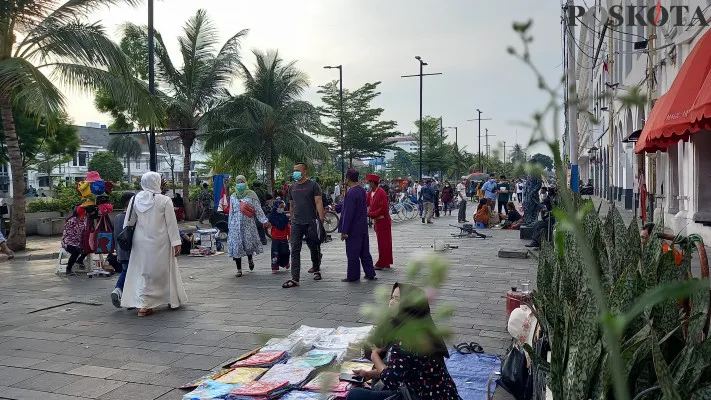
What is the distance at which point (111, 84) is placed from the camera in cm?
1305

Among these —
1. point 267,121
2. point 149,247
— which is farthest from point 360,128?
point 149,247

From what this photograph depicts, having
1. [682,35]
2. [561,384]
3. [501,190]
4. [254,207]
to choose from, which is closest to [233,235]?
[254,207]

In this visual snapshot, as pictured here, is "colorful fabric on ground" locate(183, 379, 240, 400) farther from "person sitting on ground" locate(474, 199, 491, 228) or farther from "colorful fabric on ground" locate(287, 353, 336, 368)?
"person sitting on ground" locate(474, 199, 491, 228)

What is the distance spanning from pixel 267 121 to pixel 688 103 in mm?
17463

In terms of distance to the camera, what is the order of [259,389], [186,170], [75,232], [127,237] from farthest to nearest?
[186,170] → [75,232] → [127,237] → [259,389]

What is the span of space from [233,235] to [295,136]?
49.1 feet

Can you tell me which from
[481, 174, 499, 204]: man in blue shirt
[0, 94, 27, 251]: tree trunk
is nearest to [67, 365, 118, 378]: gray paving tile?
[0, 94, 27, 251]: tree trunk

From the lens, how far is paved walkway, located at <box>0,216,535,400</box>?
461cm

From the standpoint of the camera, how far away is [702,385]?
5.94 ft

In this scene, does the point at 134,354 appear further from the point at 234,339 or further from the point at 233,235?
the point at 233,235

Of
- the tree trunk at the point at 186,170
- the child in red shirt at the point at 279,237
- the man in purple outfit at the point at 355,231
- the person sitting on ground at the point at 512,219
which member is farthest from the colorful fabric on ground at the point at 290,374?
the tree trunk at the point at 186,170

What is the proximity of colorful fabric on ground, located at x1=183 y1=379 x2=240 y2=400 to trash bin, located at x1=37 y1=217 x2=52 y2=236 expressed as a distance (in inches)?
598

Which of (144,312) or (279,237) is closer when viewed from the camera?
(144,312)

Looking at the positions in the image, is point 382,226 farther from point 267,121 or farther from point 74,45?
point 267,121
